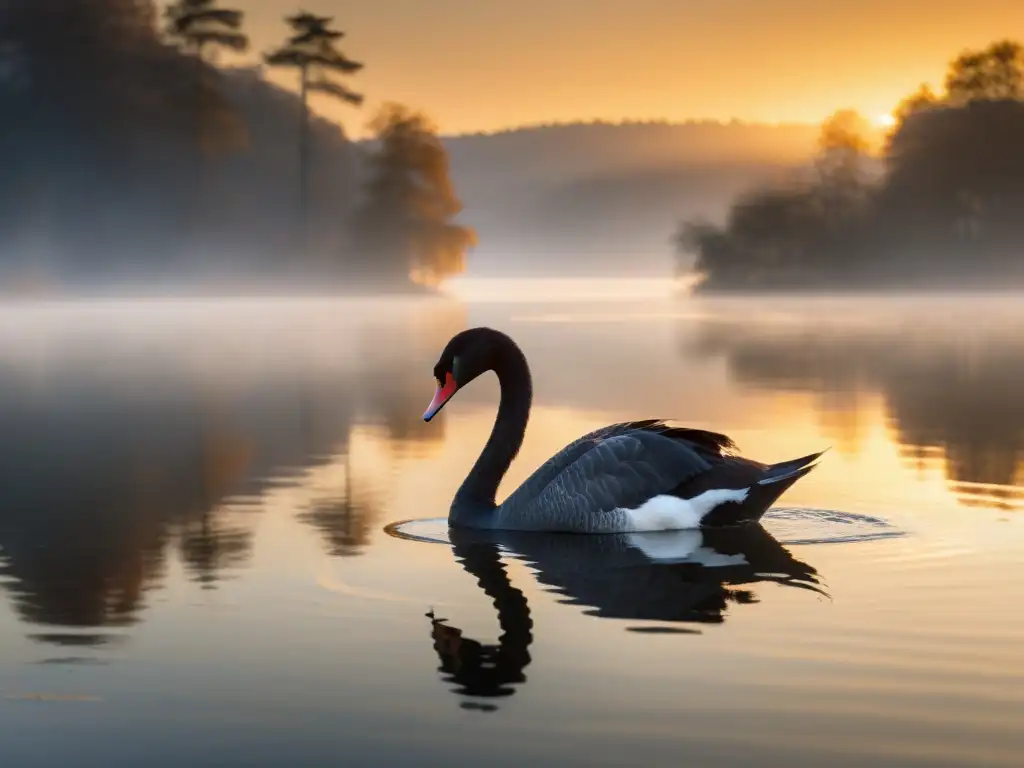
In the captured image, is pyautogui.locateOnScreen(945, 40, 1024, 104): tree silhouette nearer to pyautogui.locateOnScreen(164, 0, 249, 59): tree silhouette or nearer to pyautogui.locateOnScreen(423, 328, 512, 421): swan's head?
pyautogui.locateOnScreen(164, 0, 249, 59): tree silhouette

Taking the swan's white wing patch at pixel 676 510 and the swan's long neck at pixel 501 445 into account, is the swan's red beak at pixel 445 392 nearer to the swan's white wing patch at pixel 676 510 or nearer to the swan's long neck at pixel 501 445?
the swan's long neck at pixel 501 445

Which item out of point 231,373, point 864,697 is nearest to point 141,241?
point 231,373

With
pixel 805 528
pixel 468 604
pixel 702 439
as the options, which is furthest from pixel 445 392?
pixel 468 604

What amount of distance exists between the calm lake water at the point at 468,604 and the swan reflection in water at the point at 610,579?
29 millimetres

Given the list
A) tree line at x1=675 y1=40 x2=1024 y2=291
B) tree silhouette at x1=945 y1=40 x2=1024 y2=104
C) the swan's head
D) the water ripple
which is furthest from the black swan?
tree silhouette at x1=945 y1=40 x2=1024 y2=104

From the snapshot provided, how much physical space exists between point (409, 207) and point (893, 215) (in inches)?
997

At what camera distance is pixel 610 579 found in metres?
8.71

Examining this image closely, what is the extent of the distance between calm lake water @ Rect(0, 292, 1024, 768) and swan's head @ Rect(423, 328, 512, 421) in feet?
2.99

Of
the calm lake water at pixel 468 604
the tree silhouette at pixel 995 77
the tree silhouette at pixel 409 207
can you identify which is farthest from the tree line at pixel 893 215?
the calm lake water at pixel 468 604

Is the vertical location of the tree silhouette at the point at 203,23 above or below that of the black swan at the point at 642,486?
above


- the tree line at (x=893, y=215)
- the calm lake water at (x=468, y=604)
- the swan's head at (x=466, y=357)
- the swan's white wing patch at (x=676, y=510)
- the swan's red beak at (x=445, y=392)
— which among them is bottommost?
the calm lake water at (x=468, y=604)

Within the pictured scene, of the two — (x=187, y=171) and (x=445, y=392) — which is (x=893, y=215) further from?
(x=445, y=392)

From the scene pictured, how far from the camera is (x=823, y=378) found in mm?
24125

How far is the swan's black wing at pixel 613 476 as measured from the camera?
1005 cm
